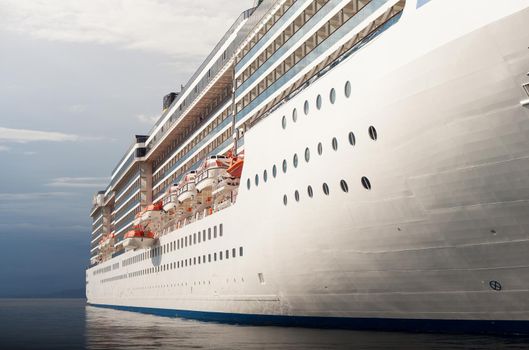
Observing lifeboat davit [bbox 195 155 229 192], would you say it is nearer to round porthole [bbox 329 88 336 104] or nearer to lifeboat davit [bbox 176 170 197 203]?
lifeboat davit [bbox 176 170 197 203]

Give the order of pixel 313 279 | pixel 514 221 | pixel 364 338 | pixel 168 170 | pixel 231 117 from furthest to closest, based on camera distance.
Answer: pixel 168 170, pixel 231 117, pixel 313 279, pixel 364 338, pixel 514 221

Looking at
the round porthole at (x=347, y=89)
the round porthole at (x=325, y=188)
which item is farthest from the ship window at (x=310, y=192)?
the round porthole at (x=347, y=89)

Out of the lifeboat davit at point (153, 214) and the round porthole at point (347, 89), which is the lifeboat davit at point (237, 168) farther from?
the lifeboat davit at point (153, 214)

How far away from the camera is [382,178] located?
669 inches

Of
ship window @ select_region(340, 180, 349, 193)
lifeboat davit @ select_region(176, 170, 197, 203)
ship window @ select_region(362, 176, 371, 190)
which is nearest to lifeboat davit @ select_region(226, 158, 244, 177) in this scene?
lifeboat davit @ select_region(176, 170, 197, 203)

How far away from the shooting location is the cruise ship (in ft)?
47.3

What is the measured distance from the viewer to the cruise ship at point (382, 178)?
1442cm

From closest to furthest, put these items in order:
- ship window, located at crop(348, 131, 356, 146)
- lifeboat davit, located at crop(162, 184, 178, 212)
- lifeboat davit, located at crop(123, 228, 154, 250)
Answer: ship window, located at crop(348, 131, 356, 146), lifeboat davit, located at crop(162, 184, 178, 212), lifeboat davit, located at crop(123, 228, 154, 250)

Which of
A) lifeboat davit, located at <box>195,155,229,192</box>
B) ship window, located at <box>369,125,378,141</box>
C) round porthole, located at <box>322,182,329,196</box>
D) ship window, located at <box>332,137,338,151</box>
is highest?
lifeboat davit, located at <box>195,155,229,192</box>

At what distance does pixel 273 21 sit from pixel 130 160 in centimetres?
4043

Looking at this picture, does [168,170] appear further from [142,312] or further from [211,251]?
[211,251]

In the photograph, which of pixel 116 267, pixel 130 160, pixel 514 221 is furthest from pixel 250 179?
pixel 130 160

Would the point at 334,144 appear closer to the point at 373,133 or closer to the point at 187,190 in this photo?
the point at 373,133

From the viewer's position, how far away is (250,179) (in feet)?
83.6
